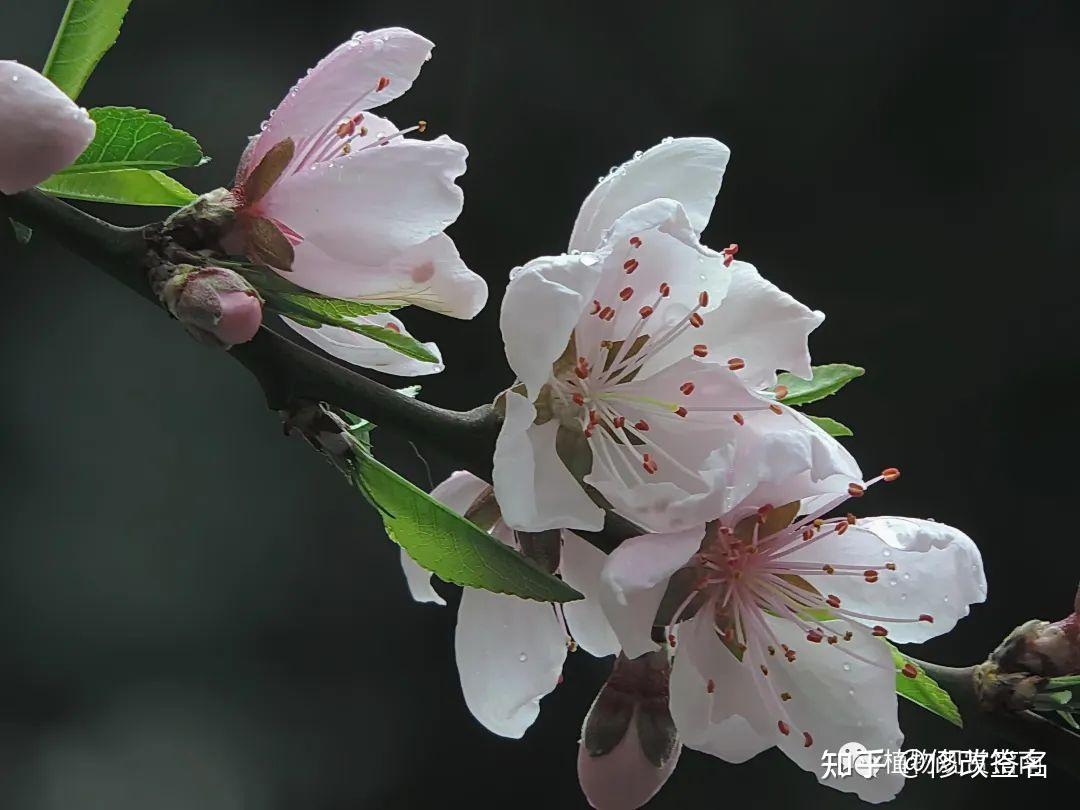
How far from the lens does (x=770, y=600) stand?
0.51 meters

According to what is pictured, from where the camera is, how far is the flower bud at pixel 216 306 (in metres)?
0.43

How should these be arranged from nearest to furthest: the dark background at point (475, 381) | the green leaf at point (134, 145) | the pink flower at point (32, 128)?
the pink flower at point (32, 128)
the green leaf at point (134, 145)
the dark background at point (475, 381)

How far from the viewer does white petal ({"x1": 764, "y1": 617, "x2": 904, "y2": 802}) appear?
501 mm

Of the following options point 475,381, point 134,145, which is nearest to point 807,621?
point 134,145

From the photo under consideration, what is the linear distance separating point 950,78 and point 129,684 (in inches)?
73.4

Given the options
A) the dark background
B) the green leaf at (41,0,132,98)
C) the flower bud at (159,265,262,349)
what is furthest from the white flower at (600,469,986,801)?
the dark background

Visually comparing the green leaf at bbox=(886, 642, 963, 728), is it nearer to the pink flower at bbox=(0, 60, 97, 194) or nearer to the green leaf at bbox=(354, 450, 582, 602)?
the green leaf at bbox=(354, 450, 582, 602)

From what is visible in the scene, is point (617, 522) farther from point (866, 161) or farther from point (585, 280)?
point (866, 161)

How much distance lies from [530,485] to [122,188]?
269mm

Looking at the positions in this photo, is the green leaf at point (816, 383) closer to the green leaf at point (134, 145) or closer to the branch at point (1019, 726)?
the branch at point (1019, 726)

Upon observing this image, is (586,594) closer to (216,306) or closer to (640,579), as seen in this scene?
(640,579)

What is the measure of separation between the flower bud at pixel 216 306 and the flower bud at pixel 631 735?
248 millimetres

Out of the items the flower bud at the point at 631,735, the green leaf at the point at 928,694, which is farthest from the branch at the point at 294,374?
the green leaf at the point at 928,694

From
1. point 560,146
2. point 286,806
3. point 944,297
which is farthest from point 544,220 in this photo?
point 286,806
